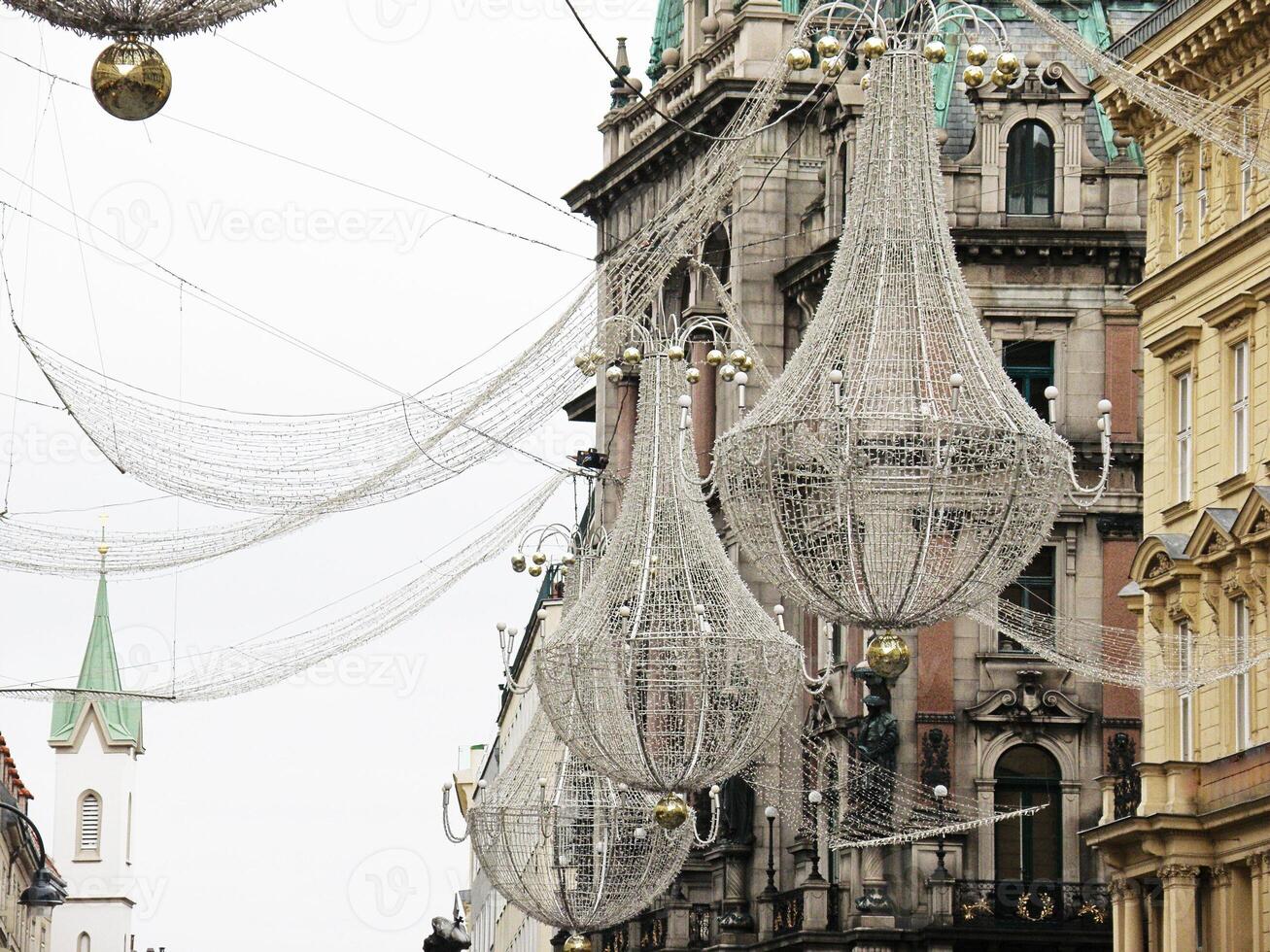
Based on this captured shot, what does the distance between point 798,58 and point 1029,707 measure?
33082mm

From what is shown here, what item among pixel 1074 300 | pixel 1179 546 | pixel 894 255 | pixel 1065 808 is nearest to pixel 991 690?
pixel 1065 808

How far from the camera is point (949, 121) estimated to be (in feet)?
204

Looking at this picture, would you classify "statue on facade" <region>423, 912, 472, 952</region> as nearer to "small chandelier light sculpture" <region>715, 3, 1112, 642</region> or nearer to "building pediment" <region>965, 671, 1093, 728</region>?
"small chandelier light sculpture" <region>715, 3, 1112, 642</region>

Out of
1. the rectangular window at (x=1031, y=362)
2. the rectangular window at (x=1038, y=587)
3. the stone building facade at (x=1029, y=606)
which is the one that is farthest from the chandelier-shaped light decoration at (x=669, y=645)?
the rectangular window at (x=1031, y=362)

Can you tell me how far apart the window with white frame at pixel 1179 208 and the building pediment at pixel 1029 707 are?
13263 millimetres

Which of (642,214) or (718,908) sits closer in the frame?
(718,908)

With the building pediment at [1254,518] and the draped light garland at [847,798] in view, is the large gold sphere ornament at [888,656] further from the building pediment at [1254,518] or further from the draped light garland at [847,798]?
the draped light garland at [847,798]

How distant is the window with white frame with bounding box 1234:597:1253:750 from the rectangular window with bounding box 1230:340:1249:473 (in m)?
1.73

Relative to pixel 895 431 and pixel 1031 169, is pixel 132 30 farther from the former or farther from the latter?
pixel 1031 169

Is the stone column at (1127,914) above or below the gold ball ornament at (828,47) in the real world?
below

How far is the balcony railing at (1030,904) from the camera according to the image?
58.1m

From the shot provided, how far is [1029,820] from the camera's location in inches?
2357

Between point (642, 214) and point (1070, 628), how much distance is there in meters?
18.3

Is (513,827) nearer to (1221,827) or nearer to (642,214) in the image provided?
(1221,827)
